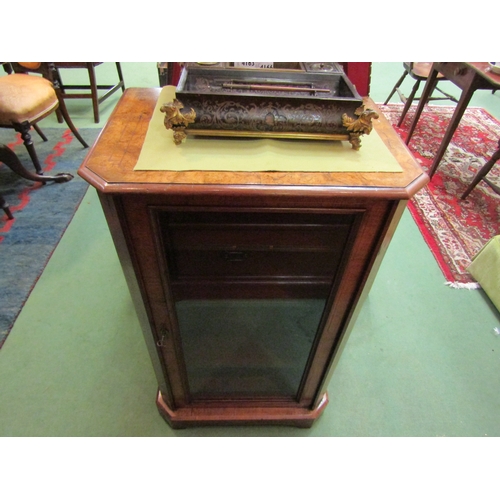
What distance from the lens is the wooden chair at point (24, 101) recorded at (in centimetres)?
161

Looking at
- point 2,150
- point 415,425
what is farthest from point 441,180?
point 2,150

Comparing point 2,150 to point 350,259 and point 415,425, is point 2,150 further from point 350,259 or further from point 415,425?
point 415,425

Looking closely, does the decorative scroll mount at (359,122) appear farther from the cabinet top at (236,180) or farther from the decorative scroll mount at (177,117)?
the decorative scroll mount at (177,117)

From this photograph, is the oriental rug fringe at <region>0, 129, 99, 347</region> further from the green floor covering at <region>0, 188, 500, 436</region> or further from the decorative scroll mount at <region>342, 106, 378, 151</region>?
the decorative scroll mount at <region>342, 106, 378, 151</region>

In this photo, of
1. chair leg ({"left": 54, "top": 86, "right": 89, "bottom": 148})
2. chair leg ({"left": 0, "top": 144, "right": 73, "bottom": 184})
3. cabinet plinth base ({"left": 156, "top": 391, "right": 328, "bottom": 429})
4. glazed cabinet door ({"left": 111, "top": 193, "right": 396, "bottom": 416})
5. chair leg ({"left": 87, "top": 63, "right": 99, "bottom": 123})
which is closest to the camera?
glazed cabinet door ({"left": 111, "top": 193, "right": 396, "bottom": 416})

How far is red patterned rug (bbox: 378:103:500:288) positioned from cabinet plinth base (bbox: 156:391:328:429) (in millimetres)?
971

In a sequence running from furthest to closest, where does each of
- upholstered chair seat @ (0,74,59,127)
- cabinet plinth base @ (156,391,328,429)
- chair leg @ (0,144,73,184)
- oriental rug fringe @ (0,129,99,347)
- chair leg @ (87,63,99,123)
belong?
chair leg @ (87,63,99,123), chair leg @ (0,144,73,184), upholstered chair seat @ (0,74,59,127), oriental rug fringe @ (0,129,99,347), cabinet plinth base @ (156,391,328,429)

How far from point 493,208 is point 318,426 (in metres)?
1.64

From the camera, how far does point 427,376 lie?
1210 millimetres

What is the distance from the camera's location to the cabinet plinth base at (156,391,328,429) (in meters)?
1.01

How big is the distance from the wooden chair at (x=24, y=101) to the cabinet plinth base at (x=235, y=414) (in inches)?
59.9

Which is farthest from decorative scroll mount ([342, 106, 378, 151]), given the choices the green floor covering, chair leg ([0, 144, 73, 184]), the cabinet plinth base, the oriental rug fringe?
chair leg ([0, 144, 73, 184])

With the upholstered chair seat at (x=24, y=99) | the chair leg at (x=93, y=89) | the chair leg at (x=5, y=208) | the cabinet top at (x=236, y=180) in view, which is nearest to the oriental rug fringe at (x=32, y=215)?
the chair leg at (x=5, y=208)

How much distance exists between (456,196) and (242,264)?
179cm
